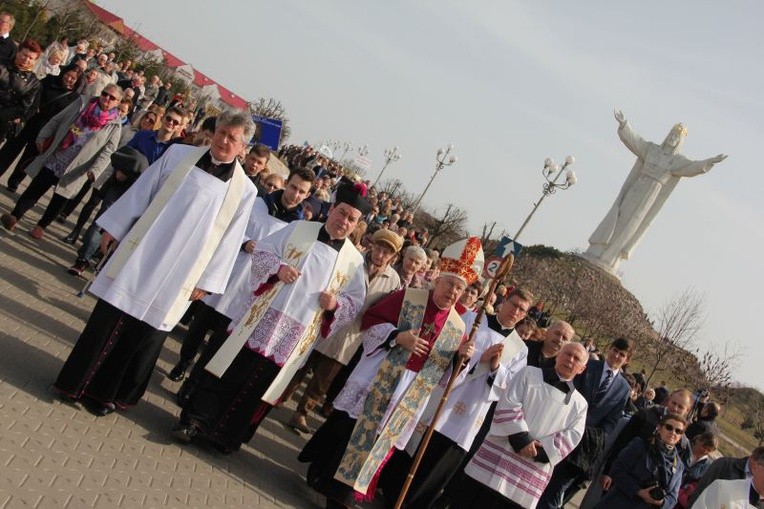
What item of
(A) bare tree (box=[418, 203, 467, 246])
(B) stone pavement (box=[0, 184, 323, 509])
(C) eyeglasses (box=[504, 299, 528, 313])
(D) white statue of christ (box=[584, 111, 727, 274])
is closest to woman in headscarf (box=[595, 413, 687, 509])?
(C) eyeglasses (box=[504, 299, 528, 313])

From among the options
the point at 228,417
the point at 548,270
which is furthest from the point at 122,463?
the point at 548,270

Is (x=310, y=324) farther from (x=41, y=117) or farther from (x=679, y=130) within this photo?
(x=679, y=130)

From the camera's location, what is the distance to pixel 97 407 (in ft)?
18.4

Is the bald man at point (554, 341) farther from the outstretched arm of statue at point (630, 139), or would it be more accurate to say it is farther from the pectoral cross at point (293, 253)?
the outstretched arm of statue at point (630, 139)

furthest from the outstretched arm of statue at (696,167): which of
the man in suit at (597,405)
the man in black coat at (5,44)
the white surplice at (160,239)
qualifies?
the white surplice at (160,239)

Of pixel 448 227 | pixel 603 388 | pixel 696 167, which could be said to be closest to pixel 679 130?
pixel 696 167

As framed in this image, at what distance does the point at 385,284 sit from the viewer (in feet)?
26.4

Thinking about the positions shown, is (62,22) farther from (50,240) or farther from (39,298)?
(39,298)

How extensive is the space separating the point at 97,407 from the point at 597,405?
17.0 ft

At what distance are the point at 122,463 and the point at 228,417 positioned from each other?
1.16 metres

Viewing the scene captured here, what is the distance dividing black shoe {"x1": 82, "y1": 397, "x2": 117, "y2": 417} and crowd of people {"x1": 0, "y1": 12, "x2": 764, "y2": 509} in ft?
0.05

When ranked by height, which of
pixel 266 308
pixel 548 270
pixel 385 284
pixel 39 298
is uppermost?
pixel 548 270

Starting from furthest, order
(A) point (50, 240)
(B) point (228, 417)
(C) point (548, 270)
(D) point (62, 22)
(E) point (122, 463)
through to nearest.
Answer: (C) point (548, 270), (D) point (62, 22), (A) point (50, 240), (B) point (228, 417), (E) point (122, 463)

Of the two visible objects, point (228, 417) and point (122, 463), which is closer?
point (122, 463)
